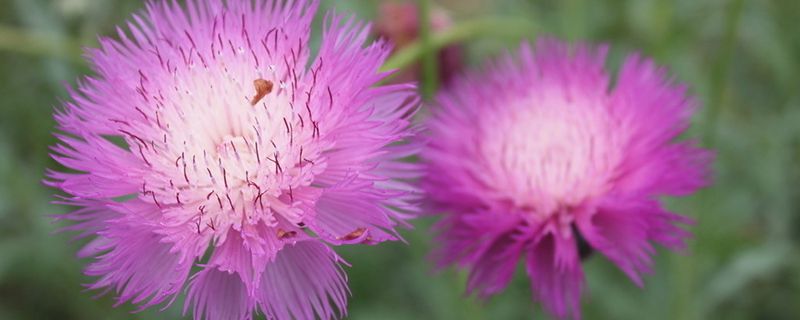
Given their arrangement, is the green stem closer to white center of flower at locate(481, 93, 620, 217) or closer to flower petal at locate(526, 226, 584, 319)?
white center of flower at locate(481, 93, 620, 217)

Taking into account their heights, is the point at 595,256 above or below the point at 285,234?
below

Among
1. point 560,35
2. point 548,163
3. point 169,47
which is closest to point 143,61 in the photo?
point 169,47

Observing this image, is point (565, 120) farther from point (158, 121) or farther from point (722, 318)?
Result: point (722, 318)

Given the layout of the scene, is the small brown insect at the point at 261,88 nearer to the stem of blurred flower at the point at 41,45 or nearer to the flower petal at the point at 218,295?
the flower petal at the point at 218,295

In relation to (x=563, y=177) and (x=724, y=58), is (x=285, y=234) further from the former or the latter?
(x=724, y=58)

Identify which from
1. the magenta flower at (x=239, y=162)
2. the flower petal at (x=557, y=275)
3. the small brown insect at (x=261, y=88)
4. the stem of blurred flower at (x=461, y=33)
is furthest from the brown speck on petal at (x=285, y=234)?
the stem of blurred flower at (x=461, y=33)

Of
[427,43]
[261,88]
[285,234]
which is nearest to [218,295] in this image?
[285,234]
